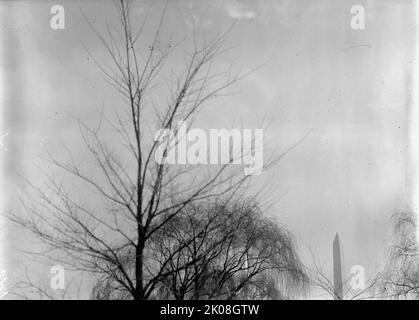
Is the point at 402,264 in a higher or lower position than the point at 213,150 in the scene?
lower

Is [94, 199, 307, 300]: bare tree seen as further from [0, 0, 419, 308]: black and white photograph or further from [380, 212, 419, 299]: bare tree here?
→ [380, 212, 419, 299]: bare tree

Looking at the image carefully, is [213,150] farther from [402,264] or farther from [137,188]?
[402,264]

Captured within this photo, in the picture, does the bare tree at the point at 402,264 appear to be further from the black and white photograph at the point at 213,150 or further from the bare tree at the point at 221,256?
the bare tree at the point at 221,256

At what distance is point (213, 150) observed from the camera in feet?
12.0

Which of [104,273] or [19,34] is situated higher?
[19,34]

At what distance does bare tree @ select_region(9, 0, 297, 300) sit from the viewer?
3.59 meters

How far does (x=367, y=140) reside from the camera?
3699 millimetres

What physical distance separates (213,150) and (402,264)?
57.7 inches

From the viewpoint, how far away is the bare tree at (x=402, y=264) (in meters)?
3.63

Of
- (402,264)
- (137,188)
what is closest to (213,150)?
(137,188)

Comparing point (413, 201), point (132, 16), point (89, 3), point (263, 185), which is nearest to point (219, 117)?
point (263, 185)

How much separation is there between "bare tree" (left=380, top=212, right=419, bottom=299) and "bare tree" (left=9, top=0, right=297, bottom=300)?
0.64m
